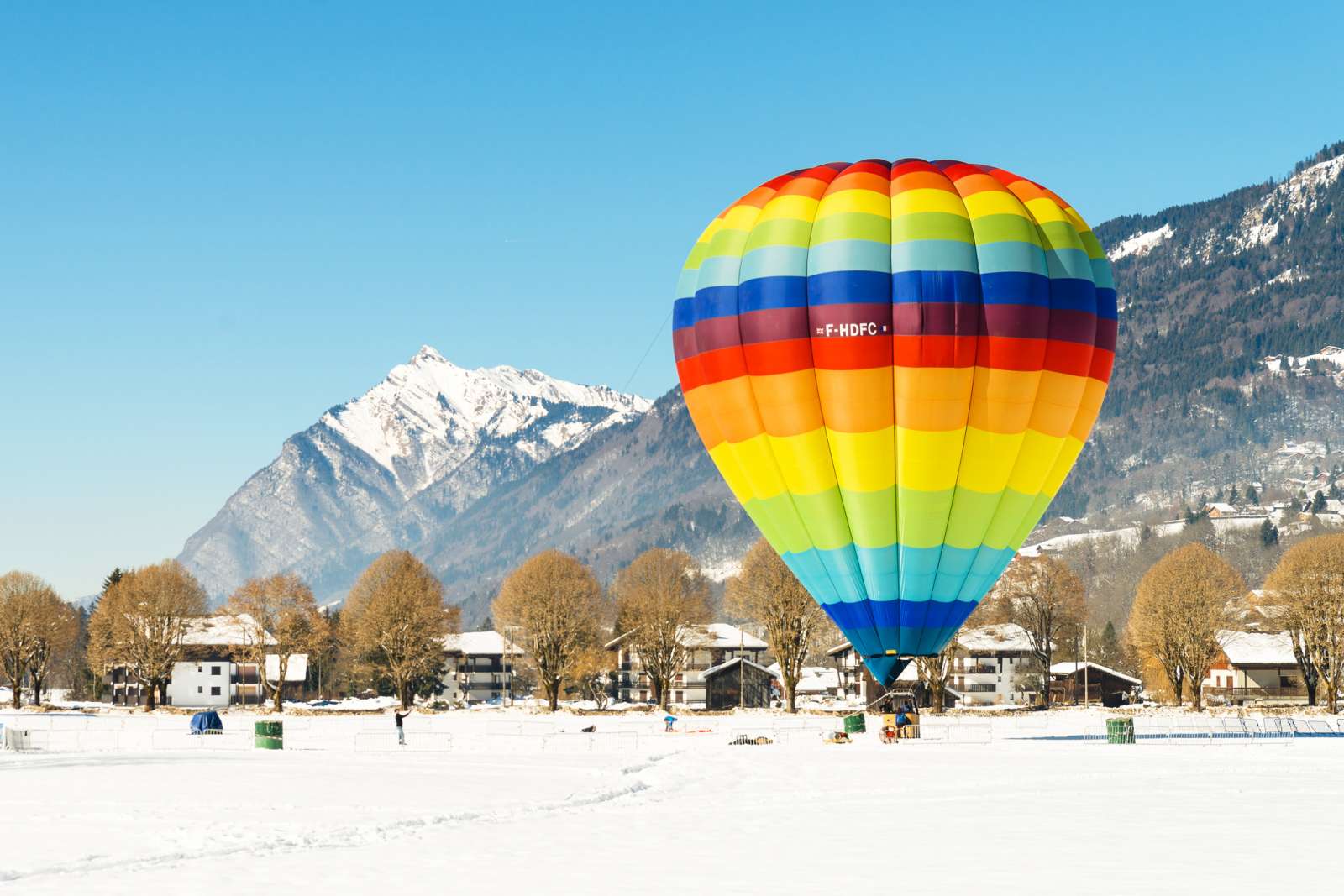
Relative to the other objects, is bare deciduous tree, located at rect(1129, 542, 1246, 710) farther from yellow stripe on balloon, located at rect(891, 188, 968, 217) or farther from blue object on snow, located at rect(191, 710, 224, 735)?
blue object on snow, located at rect(191, 710, 224, 735)

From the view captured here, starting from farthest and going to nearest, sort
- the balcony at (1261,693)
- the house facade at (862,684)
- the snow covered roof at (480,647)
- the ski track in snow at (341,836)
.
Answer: the snow covered roof at (480,647), the balcony at (1261,693), the house facade at (862,684), the ski track in snow at (341,836)

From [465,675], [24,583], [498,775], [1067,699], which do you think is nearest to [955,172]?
[498,775]

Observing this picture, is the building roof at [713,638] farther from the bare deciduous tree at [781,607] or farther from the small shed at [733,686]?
the bare deciduous tree at [781,607]

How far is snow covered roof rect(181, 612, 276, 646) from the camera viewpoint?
126250 mm

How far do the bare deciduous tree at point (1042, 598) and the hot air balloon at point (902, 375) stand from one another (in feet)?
203

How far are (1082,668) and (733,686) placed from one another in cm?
3399

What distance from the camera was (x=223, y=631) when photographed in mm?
159875

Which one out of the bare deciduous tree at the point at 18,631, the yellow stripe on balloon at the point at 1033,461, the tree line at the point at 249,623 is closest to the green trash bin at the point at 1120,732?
the yellow stripe on balloon at the point at 1033,461

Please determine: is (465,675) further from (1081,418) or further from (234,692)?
(1081,418)

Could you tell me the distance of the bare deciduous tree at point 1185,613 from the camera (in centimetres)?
10819

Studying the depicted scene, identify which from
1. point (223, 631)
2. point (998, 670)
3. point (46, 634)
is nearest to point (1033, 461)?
point (46, 634)

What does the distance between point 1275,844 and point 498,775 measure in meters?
27.8

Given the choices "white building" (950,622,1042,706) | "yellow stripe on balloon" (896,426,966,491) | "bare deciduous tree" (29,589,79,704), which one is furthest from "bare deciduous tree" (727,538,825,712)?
"bare deciduous tree" (29,589,79,704)

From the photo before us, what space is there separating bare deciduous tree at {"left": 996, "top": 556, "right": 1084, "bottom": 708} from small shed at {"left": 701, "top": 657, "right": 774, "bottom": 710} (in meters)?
26.9
